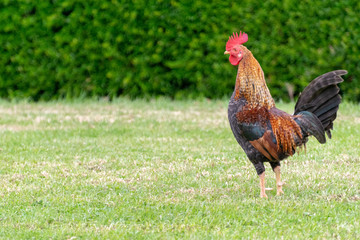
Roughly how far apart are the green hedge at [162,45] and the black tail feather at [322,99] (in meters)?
6.09

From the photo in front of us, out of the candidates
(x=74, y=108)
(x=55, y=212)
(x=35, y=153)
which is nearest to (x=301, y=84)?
(x=74, y=108)

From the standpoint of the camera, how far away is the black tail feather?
18.1 feet

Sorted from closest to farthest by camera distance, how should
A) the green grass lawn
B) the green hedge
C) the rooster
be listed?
the green grass lawn → the rooster → the green hedge

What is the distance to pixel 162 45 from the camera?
1205 centimetres

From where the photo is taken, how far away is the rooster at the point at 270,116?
5.41 m

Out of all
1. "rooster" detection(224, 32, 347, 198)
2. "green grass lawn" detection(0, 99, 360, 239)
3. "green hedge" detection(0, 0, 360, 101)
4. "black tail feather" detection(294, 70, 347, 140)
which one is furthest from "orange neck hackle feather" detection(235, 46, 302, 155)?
"green hedge" detection(0, 0, 360, 101)

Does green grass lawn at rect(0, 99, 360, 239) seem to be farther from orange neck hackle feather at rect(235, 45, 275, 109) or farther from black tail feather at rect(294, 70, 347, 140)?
orange neck hackle feather at rect(235, 45, 275, 109)

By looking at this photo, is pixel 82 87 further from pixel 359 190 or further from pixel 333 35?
pixel 359 190

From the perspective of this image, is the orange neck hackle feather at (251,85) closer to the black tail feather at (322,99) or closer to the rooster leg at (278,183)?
the black tail feather at (322,99)

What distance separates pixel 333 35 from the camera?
37.5ft

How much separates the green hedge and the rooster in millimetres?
6107

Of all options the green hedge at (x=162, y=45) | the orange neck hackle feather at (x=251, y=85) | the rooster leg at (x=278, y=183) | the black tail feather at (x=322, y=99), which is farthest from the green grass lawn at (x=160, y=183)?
the green hedge at (x=162, y=45)

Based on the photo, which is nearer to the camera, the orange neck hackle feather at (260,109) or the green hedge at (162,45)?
the orange neck hackle feather at (260,109)

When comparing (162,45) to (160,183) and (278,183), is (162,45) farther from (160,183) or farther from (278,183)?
(278,183)
